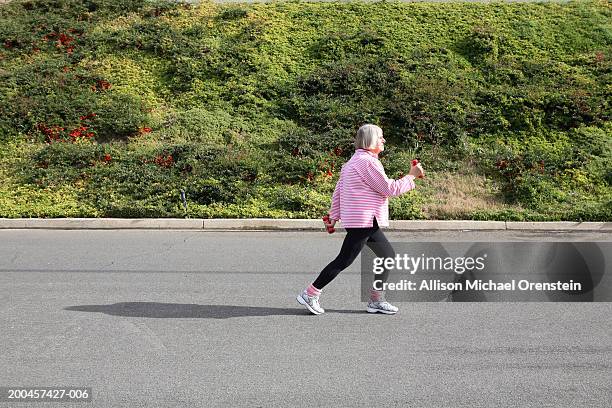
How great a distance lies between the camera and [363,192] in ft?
20.4

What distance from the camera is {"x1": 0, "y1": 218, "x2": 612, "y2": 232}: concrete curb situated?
10.7 metres

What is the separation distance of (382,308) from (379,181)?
4.00 ft

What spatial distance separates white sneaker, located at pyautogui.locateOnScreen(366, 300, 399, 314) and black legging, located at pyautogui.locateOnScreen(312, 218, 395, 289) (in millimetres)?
235

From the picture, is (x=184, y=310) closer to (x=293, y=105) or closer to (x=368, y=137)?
(x=368, y=137)

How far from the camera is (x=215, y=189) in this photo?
38.9ft

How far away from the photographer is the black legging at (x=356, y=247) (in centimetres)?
625

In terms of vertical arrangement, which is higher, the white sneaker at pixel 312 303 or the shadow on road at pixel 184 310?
the white sneaker at pixel 312 303

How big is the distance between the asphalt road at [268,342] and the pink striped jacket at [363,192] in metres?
0.92

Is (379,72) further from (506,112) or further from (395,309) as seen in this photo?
(395,309)

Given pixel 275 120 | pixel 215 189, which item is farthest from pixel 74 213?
pixel 275 120

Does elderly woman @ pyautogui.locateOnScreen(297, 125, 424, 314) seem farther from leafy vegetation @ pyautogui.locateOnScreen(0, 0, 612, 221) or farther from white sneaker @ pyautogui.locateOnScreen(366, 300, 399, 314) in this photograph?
leafy vegetation @ pyautogui.locateOnScreen(0, 0, 612, 221)

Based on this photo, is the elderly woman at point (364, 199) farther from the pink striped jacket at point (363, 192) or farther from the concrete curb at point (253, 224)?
the concrete curb at point (253, 224)

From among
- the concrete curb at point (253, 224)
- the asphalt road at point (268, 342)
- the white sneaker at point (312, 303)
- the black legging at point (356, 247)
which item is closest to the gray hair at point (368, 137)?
the black legging at point (356, 247)

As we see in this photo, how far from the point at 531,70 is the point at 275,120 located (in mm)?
5909
